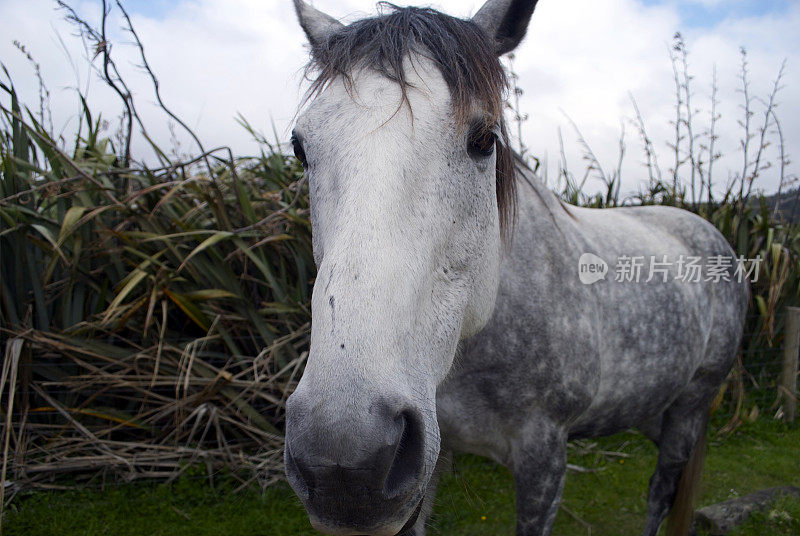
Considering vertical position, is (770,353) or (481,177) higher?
(481,177)

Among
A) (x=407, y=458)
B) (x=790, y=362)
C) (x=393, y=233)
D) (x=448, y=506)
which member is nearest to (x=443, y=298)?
(x=393, y=233)

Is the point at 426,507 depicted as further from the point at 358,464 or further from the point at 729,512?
the point at 729,512

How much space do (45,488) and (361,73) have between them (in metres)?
3.36

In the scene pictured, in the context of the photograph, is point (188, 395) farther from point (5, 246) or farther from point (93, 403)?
point (5, 246)

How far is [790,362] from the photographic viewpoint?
4941mm

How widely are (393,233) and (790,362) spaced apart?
5.73 metres

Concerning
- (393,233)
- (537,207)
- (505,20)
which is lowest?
(393,233)

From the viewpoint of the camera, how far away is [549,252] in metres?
1.88

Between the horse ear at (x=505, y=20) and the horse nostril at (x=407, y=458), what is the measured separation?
116 cm

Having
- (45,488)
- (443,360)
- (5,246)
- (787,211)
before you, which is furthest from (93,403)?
(787,211)

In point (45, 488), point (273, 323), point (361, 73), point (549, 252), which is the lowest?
point (45, 488)

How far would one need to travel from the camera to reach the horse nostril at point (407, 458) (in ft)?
2.87

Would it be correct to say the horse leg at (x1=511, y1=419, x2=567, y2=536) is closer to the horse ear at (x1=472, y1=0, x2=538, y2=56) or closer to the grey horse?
the grey horse

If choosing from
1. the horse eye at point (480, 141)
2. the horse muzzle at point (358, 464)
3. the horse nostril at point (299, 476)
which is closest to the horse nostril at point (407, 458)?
the horse muzzle at point (358, 464)
